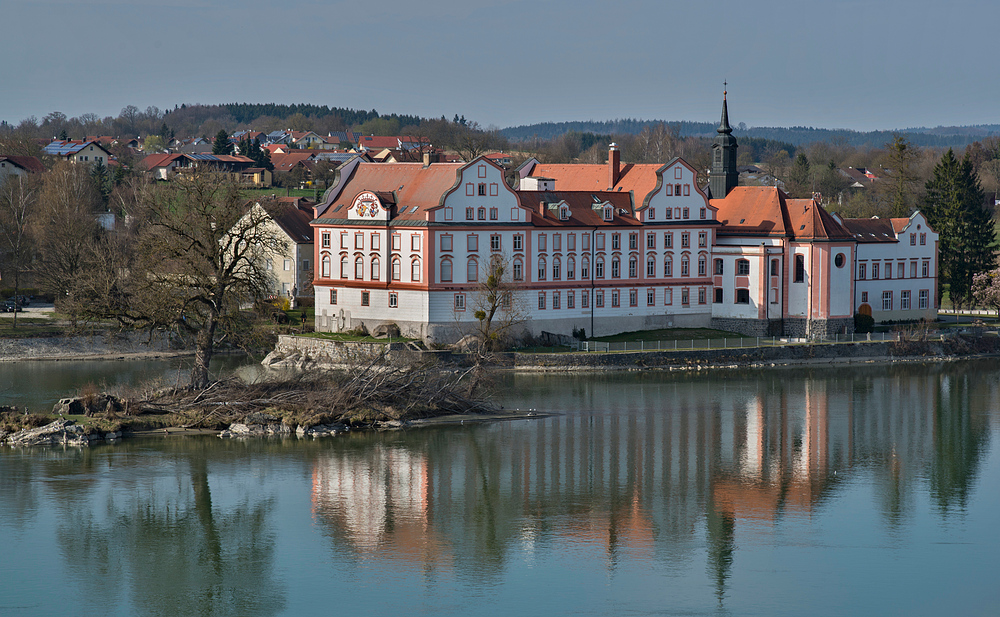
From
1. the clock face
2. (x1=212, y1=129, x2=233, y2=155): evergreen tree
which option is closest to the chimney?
the clock face

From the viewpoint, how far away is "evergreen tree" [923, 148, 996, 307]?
68.8 m

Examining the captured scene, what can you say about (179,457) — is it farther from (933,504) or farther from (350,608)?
(933,504)

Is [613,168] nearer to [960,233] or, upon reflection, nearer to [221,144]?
[960,233]

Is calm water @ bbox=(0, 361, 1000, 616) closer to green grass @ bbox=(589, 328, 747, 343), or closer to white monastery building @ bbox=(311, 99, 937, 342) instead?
white monastery building @ bbox=(311, 99, 937, 342)

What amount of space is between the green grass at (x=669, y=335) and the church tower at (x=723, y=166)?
8.27 metres

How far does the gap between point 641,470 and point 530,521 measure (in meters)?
6.03

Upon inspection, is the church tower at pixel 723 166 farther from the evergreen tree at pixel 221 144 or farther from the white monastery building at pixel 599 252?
the evergreen tree at pixel 221 144

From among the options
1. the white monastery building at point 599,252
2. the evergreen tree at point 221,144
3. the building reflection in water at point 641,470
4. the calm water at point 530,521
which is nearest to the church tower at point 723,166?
the white monastery building at point 599,252

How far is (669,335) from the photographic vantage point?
5606 cm

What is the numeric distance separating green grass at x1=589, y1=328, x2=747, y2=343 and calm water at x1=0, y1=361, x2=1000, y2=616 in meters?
14.3

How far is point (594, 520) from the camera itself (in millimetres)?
27422

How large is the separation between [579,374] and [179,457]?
20.7 metres

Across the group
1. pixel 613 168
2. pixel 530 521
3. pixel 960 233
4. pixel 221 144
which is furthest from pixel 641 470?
pixel 221 144

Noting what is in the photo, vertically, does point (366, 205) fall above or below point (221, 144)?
below
